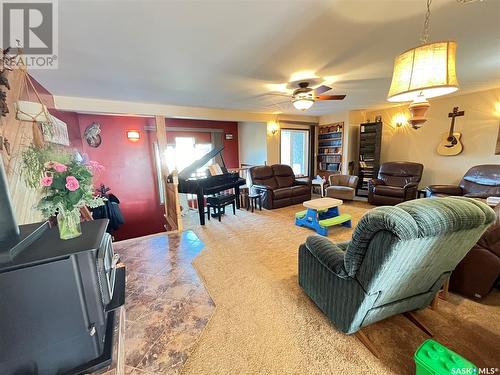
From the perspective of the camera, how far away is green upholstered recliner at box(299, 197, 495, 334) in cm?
113

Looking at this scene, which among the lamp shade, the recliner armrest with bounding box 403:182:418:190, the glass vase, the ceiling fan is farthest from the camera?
the recliner armrest with bounding box 403:182:418:190

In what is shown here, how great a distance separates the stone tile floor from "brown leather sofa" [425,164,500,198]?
15.6ft

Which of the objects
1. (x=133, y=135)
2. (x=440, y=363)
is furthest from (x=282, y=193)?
(x=440, y=363)

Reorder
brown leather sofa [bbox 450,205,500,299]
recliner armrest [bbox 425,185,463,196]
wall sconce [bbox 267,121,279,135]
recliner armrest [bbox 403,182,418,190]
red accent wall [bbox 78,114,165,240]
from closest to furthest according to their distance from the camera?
brown leather sofa [bbox 450,205,500,299], recliner armrest [bbox 425,185,463,196], recliner armrest [bbox 403,182,418,190], red accent wall [bbox 78,114,165,240], wall sconce [bbox 267,121,279,135]

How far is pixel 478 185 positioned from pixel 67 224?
6060mm

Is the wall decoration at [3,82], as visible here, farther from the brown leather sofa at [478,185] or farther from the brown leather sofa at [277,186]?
the brown leather sofa at [478,185]

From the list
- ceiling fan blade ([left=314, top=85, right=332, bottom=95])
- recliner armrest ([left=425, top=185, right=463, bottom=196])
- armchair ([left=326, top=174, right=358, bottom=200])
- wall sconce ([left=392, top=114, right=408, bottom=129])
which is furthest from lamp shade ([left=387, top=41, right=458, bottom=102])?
wall sconce ([left=392, top=114, right=408, bottom=129])

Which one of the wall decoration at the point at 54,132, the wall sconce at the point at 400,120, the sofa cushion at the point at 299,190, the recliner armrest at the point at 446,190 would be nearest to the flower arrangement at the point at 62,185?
the wall decoration at the point at 54,132

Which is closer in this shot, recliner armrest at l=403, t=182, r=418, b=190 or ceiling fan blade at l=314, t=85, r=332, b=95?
ceiling fan blade at l=314, t=85, r=332, b=95

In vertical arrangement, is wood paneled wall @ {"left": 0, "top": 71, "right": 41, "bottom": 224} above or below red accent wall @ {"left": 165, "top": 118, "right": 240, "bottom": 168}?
below

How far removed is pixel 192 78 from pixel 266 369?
323 centimetres

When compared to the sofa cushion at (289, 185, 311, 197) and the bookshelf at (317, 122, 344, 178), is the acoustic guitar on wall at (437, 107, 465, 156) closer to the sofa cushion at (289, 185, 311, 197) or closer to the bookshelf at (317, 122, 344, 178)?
the bookshelf at (317, 122, 344, 178)

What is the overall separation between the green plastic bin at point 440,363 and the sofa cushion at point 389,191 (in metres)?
4.06

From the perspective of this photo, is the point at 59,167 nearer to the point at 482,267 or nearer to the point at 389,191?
the point at 482,267
